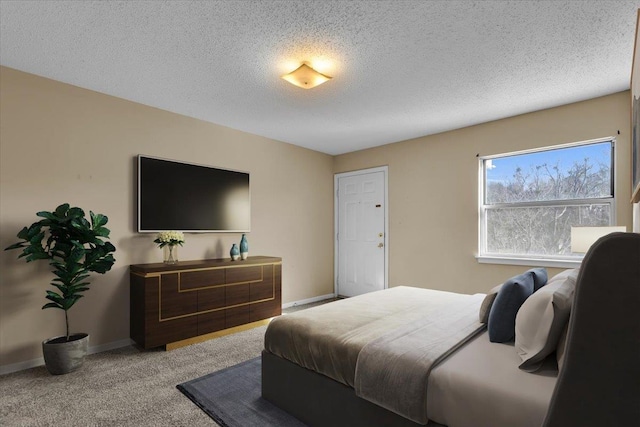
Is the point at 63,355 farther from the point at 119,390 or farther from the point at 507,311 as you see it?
the point at 507,311

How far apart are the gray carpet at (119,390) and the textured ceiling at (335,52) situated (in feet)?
8.37

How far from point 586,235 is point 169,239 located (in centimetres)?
387

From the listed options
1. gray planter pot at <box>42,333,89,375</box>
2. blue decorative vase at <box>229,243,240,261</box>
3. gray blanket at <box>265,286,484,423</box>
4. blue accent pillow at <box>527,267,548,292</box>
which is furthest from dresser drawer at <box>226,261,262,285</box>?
blue accent pillow at <box>527,267,548,292</box>

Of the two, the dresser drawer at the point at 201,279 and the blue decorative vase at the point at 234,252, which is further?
the blue decorative vase at the point at 234,252

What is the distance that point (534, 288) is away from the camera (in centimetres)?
197

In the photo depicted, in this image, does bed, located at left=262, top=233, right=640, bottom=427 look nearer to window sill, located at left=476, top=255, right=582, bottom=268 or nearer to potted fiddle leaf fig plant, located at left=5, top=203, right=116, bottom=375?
window sill, located at left=476, top=255, right=582, bottom=268

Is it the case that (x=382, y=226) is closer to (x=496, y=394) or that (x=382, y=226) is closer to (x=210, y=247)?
(x=210, y=247)

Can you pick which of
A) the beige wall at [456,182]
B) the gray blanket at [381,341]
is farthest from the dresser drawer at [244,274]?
the beige wall at [456,182]

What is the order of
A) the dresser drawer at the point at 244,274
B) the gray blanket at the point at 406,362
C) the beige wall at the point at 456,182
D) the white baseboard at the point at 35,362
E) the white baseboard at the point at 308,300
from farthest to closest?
1. the white baseboard at the point at 308,300
2. the dresser drawer at the point at 244,274
3. the beige wall at the point at 456,182
4. the white baseboard at the point at 35,362
5. the gray blanket at the point at 406,362

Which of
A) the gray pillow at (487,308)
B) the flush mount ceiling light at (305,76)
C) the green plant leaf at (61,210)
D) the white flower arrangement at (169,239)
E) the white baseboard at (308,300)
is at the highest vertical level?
the flush mount ceiling light at (305,76)

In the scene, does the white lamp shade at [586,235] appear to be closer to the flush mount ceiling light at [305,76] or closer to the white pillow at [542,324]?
the white pillow at [542,324]

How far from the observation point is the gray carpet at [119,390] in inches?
82.0

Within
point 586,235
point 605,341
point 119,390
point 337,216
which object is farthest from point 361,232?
point 605,341

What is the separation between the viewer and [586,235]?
269 cm
